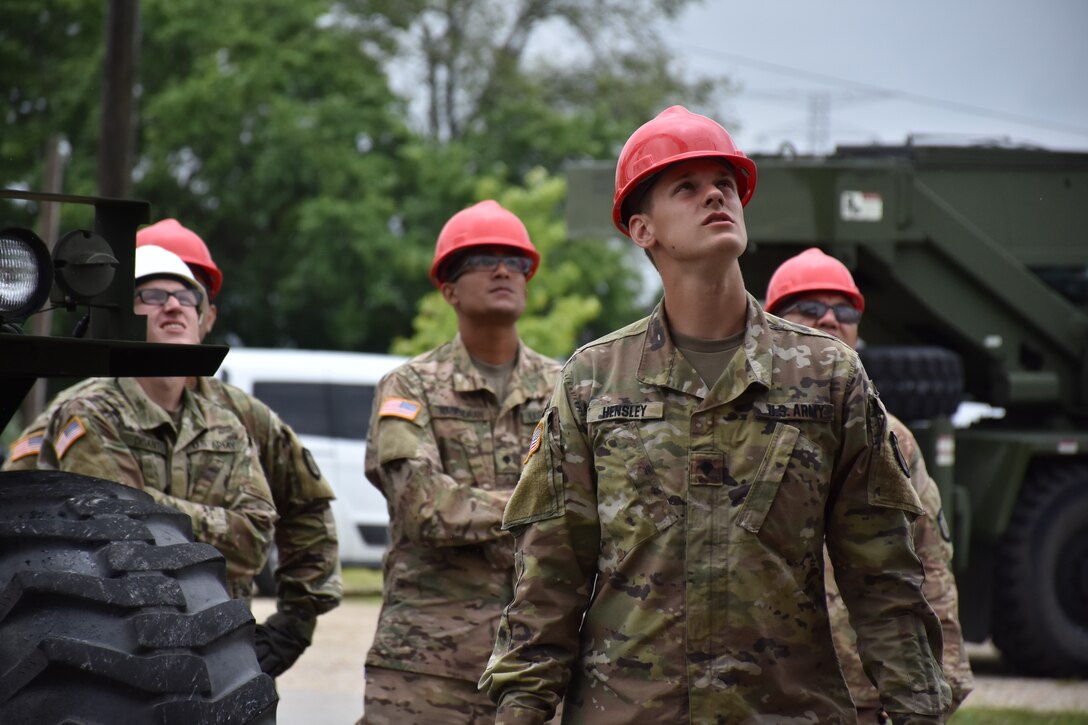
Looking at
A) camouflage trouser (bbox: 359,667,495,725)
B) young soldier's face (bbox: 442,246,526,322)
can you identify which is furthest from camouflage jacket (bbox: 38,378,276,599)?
young soldier's face (bbox: 442,246,526,322)

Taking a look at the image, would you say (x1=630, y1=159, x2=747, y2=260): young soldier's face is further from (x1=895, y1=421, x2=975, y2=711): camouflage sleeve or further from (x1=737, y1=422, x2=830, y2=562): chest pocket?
(x1=895, y1=421, x2=975, y2=711): camouflage sleeve

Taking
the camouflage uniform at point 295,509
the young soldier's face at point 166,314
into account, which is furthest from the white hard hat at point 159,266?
the camouflage uniform at point 295,509

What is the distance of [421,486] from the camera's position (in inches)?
203

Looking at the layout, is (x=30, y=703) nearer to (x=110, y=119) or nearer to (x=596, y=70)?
(x=110, y=119)

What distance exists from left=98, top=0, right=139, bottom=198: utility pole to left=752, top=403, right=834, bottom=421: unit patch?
9686 mm

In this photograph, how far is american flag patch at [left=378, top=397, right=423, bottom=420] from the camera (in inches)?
210

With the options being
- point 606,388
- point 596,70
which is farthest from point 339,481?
→ point 596,70

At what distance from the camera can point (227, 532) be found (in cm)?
469

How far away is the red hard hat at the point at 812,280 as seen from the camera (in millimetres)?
5453

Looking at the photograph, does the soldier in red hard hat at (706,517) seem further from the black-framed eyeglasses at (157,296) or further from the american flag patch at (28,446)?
the american flag patch at (28,446)

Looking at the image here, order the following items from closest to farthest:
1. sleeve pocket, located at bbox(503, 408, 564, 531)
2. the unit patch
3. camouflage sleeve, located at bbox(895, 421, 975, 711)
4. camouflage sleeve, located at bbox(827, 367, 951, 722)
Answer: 1. camouflage sleeve, located at bbox(827, 367, 951, 722)
2. the unit patch
3. sleeve pocket, located at bbox(503, 408, 564, 531)
4. camouflage sleeve, located at bbox(895, 421, 975, 711)

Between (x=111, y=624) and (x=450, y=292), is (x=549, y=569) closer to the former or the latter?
(x=111, y=624)

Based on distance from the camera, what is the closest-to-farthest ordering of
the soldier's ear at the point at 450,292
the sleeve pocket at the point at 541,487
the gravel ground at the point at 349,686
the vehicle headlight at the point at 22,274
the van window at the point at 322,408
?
the vehicle headlight at the point at 22,274
the sleeve pocket at the point at 541,487
the soldier's ear at the point at 450,292
the gravel ground at the point at 349,686
the van window at the point at 322,408

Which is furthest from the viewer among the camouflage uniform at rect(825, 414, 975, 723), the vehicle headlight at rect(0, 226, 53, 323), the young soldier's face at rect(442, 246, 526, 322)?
the young soldier's face at rect(442, 246, 526, 322)
